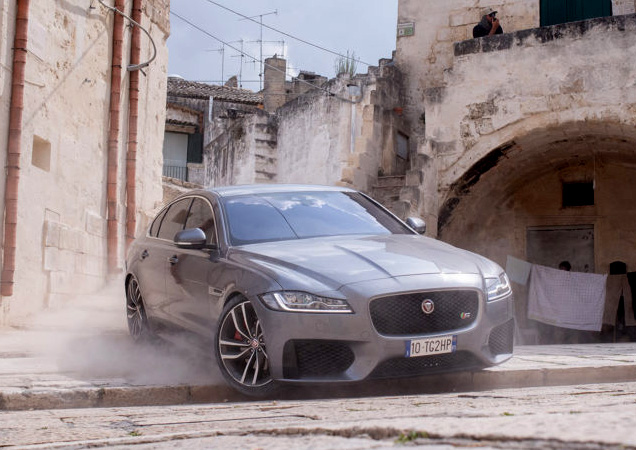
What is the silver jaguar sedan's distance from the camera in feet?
16.3

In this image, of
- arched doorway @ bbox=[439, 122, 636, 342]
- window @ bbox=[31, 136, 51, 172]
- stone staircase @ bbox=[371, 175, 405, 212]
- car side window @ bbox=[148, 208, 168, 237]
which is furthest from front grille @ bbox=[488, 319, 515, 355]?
arched doorway @ bbox=[439, 122, 636, 342]

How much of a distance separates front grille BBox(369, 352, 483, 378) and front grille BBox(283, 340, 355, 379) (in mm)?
214

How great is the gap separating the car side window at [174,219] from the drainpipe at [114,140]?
4.90 m

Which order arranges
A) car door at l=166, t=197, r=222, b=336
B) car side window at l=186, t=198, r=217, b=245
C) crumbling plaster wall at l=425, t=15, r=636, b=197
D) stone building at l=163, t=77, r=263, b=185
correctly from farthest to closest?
1. stone building at l=163, t=77, r=263, b=185
2. crumbling plaster wall at l=425, t=15, r=636, b=197
3. car side window at l=186, t=198, r=217, b=245
4. car door at l=166, t=197, r=222, b=336

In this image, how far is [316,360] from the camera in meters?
4.98

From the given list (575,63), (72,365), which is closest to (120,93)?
(72,365)

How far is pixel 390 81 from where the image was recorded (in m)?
18.5

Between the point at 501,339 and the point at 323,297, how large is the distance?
4.70 ft

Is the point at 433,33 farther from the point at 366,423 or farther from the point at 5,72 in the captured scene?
the point at 366,423

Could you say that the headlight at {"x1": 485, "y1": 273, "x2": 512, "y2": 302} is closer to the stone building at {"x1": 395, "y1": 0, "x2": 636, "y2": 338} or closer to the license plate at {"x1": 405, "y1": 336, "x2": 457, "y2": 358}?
the license plate at {"x1": 405, "y1": 336, "x2": 457, "y2": 358}

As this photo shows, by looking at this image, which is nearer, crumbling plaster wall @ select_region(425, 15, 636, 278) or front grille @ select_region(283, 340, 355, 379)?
front grille @ select_region(283, 340, 355, 379)

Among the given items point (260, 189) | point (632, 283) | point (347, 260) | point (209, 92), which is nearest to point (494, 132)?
point (632, 283)

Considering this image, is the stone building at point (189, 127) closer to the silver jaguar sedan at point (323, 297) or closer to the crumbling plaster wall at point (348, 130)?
the crumbling plaster wall at point (348, 130)

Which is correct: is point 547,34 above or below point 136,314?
above
